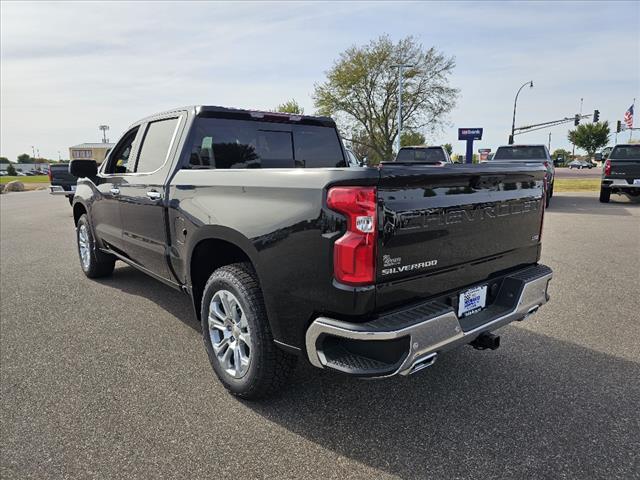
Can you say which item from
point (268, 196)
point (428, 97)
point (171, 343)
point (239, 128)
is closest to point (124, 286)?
point (171, 343)

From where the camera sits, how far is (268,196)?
2.63 m

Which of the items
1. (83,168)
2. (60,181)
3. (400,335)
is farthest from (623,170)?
(60,181)

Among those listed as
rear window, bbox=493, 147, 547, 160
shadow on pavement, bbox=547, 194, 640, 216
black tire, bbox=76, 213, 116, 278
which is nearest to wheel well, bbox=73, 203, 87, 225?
black tire, bbox=76, 213, 116, 278

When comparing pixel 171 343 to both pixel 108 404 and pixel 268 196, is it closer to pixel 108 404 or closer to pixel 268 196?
pixel 108 404

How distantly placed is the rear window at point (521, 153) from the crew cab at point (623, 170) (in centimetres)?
199

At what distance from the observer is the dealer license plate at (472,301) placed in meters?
2.76

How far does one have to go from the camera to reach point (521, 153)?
580 inches

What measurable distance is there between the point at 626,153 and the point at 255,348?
1554cm

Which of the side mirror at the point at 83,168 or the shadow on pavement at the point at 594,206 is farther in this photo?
the shadow on pavement at the point at 594,206

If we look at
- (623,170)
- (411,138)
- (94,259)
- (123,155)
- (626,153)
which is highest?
(411,138)

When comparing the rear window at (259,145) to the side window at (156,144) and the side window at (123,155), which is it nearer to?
the side window at (156,144)

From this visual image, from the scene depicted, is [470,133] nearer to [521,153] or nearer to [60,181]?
[521,153]

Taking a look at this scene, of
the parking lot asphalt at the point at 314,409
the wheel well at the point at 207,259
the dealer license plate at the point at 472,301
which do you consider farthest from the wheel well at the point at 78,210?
the dealer license plate at the point at 472,301

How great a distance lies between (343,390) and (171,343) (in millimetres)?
1638
